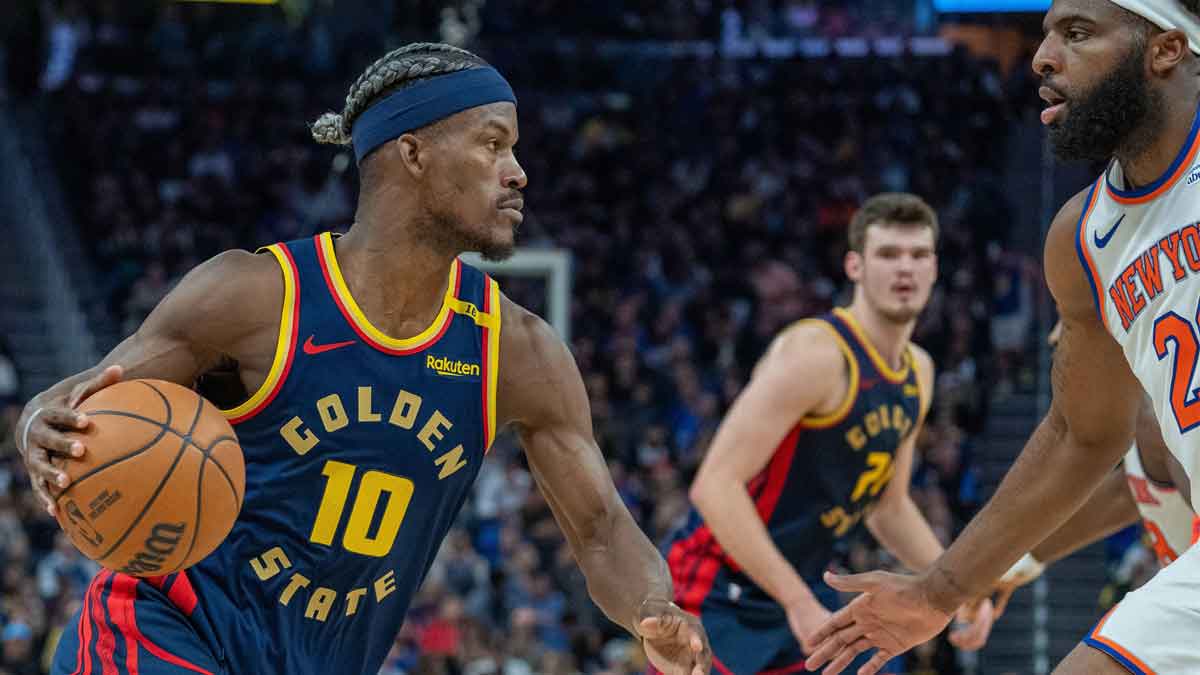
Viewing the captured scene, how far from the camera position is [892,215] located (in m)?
6.53

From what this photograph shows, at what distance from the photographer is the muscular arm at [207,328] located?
3.93 meters

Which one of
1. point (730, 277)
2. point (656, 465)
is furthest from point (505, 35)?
point (656, 465)

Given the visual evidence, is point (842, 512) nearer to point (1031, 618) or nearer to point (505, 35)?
point (1031, 618)

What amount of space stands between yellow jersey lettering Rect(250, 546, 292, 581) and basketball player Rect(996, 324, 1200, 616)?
224 centimetres

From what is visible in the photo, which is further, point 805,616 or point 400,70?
point 805,616

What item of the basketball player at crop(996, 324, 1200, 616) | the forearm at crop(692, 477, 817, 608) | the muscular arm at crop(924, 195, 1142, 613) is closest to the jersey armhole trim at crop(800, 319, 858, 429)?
the forearm at crop(692, 477, 817, 608)

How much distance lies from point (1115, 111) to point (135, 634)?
2560 millimetres

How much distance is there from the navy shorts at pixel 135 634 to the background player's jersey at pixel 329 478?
0.03m

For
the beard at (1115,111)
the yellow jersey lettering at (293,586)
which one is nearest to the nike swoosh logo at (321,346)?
the yellow jersey lettering at (293,586)

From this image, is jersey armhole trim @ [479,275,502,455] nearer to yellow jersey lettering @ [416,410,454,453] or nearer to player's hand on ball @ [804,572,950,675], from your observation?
yellow jersey lettering @ [416,410,454,453]

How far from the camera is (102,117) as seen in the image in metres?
19.6

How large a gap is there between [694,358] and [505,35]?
5.49 metres

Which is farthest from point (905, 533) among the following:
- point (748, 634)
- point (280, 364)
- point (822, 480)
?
point (280, 364)

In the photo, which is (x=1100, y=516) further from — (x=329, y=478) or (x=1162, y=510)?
(x=329, y=478)
